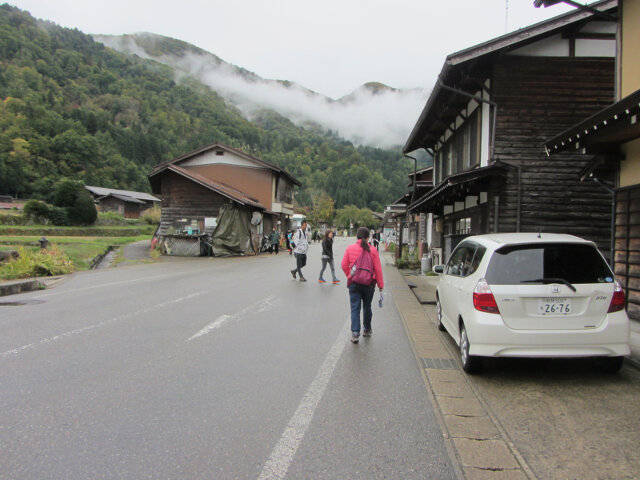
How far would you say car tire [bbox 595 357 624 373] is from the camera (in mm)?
4570

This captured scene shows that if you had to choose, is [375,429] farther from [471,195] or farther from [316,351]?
[471,195]

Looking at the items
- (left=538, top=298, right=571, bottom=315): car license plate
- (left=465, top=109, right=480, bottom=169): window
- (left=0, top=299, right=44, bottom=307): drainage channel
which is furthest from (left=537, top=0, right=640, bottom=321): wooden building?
(left=0, top=299, right=44, bottom=307): drainage channel

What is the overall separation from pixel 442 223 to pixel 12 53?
5068 inches

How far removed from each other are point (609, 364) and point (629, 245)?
3757 millimetres

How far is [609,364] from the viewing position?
4.63 m

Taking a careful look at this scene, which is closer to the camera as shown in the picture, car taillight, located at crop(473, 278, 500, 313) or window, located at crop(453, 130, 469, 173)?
car taillight, located at crop(473, 278, 500, 313)

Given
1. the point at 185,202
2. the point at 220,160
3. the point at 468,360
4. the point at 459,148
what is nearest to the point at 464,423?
the point at 468,360

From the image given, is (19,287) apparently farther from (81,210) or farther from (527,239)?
(81,210)

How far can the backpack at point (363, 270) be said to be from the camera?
6.00 metres

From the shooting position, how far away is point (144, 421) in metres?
3.34

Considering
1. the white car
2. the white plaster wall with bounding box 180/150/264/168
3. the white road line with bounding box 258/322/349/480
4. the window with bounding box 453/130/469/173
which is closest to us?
the white road line with bounding box 258/322/349/480

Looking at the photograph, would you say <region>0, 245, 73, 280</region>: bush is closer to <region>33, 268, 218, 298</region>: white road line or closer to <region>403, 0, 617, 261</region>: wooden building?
<region>33, 268, 218, 298</region>: white road line

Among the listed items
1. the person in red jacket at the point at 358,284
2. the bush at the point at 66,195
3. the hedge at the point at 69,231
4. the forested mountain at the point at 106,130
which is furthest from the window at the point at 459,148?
the forested mountain at the point at 106,130

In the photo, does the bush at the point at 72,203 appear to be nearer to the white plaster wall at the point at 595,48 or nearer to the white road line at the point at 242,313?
Answer: the white road line at the point at 242,313
